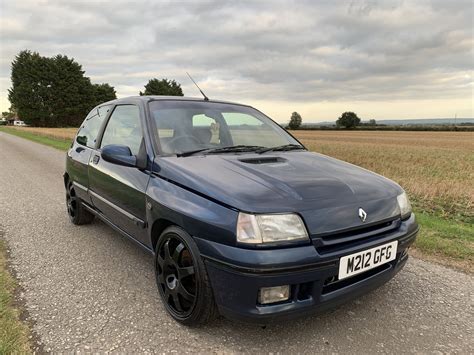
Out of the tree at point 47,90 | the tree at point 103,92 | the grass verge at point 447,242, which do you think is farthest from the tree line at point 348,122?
the grass verge at point 447,242

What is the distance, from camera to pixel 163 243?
2.67 m

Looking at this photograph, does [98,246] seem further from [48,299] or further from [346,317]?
[346,317]

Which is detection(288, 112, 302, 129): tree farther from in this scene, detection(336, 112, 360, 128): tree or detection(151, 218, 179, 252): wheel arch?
detection(151, 218, 179, 252): wheel arch

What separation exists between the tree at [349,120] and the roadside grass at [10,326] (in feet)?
277

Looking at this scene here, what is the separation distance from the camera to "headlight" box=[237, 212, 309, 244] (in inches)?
81.8

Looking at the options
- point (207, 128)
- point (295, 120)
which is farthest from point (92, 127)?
point (295, 120)

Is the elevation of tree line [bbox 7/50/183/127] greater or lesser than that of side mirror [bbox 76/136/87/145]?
greater

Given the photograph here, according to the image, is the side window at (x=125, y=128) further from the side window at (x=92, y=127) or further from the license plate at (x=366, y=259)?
the license plate at (x=366, y=259)

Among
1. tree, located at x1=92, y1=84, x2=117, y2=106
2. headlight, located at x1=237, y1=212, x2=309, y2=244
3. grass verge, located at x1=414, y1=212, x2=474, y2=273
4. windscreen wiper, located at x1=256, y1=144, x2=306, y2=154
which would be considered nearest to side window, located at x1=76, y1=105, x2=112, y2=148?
windscreen wiper, located at x1=256, y1=144, x2=306, y2=154

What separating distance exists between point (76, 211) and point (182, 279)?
2915 mm

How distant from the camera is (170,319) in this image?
2621 millimetres

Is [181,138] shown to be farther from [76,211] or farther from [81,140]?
[76,211]

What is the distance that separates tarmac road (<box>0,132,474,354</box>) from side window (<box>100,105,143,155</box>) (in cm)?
119

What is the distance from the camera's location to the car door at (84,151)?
4227mm
